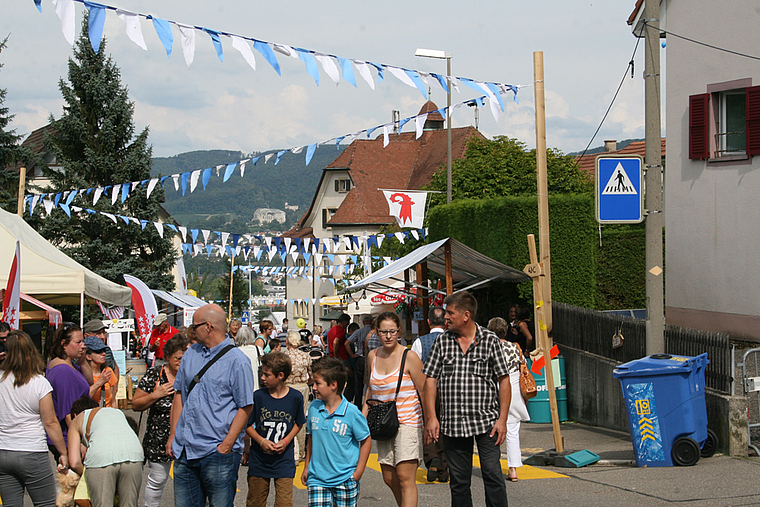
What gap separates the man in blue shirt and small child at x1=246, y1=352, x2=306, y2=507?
0.25 m

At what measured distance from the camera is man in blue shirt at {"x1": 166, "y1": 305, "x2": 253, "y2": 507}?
5.39m

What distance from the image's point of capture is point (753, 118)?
45.1 feet

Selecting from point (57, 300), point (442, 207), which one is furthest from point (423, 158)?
point (57, 300)

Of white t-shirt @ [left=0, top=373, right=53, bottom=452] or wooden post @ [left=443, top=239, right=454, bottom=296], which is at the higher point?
wooden post @ [left=443, top=239, right=454, bottom=296]

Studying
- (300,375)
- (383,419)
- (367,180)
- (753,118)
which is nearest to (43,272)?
(300,375)

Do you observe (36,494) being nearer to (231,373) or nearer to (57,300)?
(231,373)

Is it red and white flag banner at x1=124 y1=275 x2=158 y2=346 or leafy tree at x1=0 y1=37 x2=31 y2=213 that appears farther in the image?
leafy tree at x1=0 y1=37 x2=31 y2=213

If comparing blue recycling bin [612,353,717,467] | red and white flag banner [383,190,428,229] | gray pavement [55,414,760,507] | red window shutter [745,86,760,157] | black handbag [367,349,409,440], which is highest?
red window shutter [745,86,760,157]

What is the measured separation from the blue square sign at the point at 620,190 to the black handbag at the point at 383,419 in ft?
13.6

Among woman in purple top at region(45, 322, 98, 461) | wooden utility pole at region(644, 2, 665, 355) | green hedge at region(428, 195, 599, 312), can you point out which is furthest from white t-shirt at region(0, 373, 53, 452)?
green hedge at region(428, 195, 599, 312)

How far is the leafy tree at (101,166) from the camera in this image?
119ft

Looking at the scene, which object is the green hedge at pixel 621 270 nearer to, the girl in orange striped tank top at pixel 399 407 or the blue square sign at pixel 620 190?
the blue square sign at pixel 620 190

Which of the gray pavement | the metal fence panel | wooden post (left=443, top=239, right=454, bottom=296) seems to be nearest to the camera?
the gray pavement

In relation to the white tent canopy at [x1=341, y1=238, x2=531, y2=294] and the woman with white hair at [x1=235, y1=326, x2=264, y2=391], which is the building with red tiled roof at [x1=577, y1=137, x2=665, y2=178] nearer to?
the white tent canopy at [x1=341, y1=238, x2=531, y2=294]
